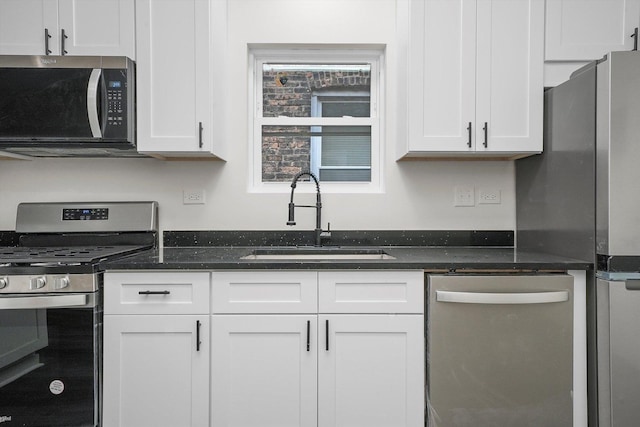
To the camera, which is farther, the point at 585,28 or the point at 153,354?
the point at 585,28

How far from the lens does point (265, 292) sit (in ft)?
5.43

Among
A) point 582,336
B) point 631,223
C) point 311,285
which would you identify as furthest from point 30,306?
point 631,223

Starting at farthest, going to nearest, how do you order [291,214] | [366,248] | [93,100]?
[366,248], [291,214], [93,100]

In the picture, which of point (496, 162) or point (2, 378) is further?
point (496, 162)

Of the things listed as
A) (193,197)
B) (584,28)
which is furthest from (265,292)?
(584,28)

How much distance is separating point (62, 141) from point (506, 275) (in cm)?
206

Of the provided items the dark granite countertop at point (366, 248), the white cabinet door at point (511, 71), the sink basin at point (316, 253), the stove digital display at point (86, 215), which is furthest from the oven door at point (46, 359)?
the white cabinet door at point (511, 71)

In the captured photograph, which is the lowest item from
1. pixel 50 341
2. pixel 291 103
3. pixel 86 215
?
pixel 50 341

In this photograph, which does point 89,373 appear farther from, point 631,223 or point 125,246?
point 631,223

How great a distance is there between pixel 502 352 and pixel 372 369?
517 millimetres

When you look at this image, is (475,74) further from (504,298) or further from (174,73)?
(174,73)

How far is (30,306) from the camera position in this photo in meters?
1.54

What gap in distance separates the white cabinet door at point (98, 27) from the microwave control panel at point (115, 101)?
0.42 ft

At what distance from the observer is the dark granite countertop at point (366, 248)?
1.64m
